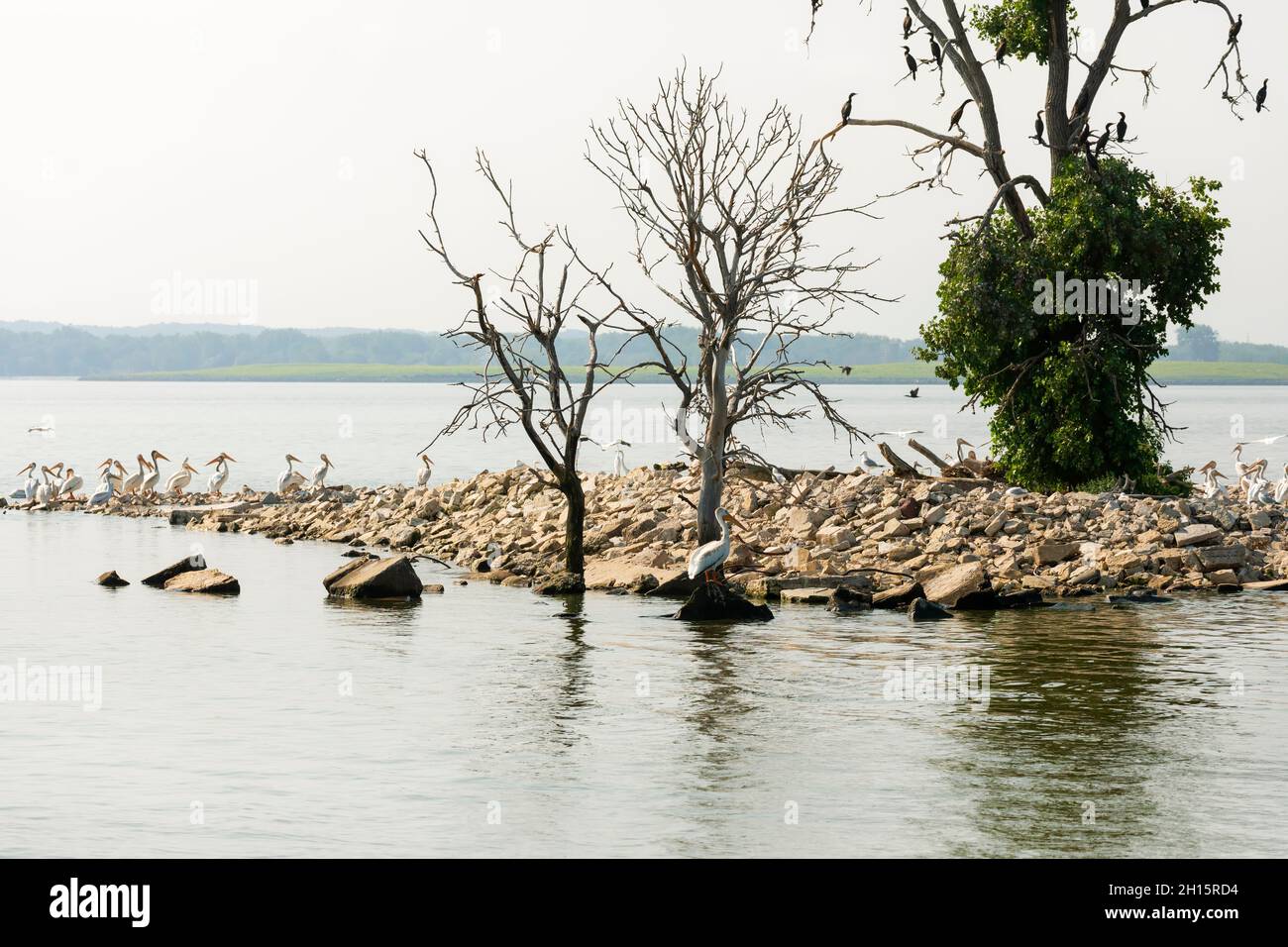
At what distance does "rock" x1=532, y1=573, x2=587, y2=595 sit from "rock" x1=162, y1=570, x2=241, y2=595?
484cm

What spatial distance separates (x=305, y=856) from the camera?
34.4 feet

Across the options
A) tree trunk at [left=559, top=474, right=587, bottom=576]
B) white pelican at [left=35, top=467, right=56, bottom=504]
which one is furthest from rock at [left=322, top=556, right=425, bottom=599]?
white pelican at [left=35, top=467, right=56, bottom=504]

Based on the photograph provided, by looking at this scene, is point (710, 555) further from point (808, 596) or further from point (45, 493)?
point (45, 493)

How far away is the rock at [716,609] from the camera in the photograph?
21.7 m

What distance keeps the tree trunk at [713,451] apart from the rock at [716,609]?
6.96 ft

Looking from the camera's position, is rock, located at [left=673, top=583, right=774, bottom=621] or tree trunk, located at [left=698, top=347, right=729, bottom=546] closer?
rock, located at [left=673, top=583, right=774, bottom=621]

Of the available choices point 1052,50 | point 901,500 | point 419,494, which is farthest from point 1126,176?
point 419,494

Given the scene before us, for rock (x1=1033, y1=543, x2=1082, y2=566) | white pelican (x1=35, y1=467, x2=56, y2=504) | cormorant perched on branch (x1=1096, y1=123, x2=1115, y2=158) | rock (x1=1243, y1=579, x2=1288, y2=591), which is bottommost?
white pelican (x1=35, y1=467, x2=56, y2=504)

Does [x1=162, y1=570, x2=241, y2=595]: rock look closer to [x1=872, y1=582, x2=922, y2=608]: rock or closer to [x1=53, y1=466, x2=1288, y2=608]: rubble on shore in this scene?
[x1=53, y1=466, x2=1288, y2=608]: rubble on shore

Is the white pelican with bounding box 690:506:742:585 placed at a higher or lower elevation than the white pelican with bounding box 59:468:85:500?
higher

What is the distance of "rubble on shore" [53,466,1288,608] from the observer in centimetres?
2392

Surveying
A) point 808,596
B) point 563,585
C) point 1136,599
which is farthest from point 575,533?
point 1136,599

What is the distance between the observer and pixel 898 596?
22.6 meters

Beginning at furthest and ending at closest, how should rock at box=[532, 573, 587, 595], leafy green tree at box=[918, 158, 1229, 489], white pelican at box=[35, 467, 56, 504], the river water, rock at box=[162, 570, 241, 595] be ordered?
white pelican at box=[35, 467, 56, 504]
leafy green tree at box=[918, 158, 1229, 489]
rock at box=[162, 570, 241, 595]
rock at box=[532, 573, 587, 595]
the river water
